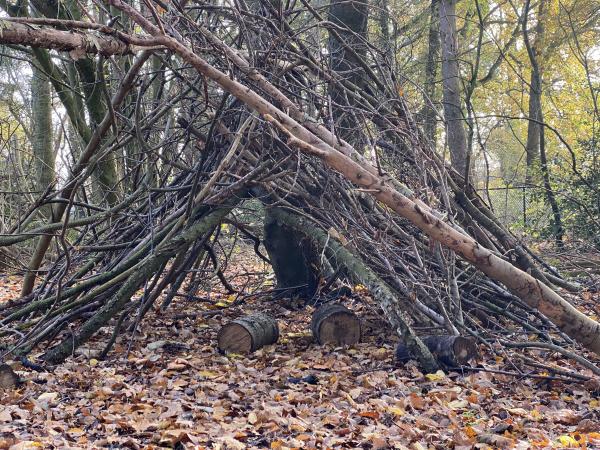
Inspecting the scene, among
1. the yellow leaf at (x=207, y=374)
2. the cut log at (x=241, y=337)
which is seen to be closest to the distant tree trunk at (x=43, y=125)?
the cut log at (x=241, y=337)

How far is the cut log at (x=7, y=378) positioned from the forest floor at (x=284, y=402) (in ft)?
0.30

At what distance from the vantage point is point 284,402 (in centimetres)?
405

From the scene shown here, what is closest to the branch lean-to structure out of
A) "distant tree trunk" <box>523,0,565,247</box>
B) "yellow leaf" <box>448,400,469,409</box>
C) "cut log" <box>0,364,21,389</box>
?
"cut log" <box>0,364,21,389</box>

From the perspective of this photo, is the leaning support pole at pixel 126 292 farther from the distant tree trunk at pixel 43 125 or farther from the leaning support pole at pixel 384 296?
the distant tree trunk at pixel 43 125

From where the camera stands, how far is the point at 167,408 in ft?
12.4

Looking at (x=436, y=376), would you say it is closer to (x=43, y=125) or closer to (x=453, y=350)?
(x=453, y=350)

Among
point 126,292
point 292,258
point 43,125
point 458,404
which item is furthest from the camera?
point 43,125

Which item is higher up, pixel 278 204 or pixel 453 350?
pixel 278 204

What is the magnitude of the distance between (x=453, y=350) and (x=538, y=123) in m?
3.58

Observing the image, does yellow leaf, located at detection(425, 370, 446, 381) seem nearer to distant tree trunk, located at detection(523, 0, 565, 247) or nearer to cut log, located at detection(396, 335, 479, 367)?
cut log, located at detection(396, 335, 479, 367)

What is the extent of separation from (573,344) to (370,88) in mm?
3262

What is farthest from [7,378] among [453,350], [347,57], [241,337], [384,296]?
[347,57]

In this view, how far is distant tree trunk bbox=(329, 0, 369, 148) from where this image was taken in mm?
6043

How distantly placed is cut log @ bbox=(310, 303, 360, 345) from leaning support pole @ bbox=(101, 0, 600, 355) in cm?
155
